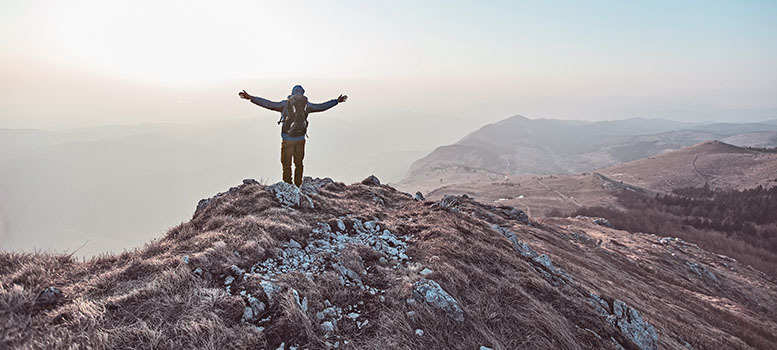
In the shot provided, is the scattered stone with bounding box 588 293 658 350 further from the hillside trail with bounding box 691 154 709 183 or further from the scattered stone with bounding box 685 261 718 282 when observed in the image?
the hillside trail with bounding box 691 154 709 183

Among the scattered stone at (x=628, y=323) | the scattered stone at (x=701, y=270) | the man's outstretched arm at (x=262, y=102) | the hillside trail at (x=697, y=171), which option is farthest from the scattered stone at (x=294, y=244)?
the hillside trail at (x=697, y=171)

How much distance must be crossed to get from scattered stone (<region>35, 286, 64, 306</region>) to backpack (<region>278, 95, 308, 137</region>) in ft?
22.1

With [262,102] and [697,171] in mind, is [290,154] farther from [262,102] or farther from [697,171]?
[697,171]

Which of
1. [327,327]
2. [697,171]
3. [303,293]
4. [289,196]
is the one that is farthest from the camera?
[697,171]

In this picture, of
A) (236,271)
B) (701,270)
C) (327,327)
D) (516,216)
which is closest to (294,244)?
(236,271)

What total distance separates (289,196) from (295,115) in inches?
106

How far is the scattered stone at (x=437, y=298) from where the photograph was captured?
16.9ft

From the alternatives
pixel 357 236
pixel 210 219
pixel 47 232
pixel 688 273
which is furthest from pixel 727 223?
pixel 47 232

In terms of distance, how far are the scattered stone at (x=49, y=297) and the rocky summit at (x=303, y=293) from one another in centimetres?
1

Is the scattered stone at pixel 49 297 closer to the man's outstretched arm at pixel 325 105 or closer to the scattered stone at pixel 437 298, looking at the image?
the scattered stone at pixel 437 298

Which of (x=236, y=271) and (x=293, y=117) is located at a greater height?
(x=293, y=117)

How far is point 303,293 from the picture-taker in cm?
497

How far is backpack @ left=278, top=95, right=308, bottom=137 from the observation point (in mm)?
9977

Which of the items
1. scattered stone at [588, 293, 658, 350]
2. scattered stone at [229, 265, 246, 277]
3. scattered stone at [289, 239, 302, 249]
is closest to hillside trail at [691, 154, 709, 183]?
→ scattered stone at [588, 293, 658, 350]
